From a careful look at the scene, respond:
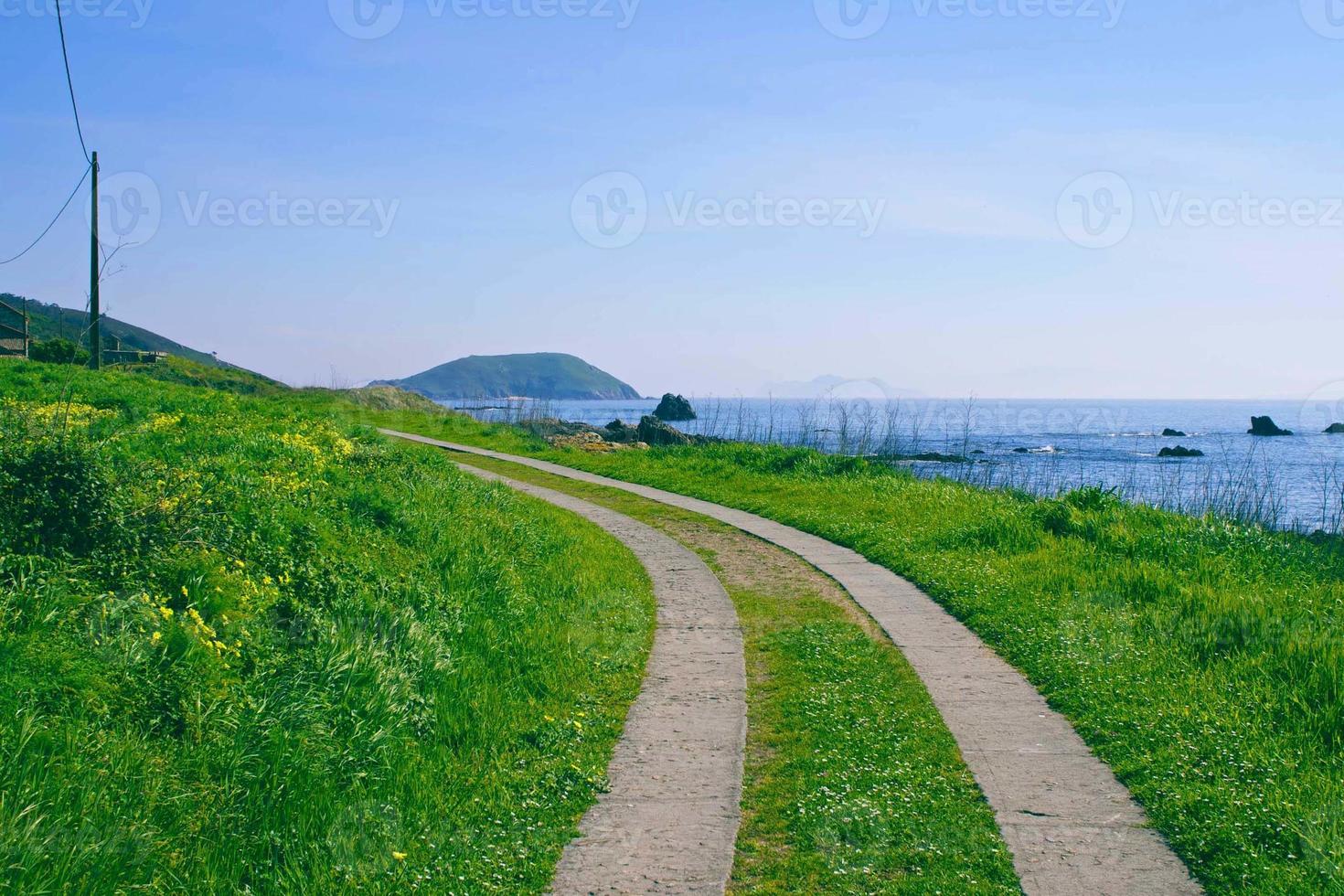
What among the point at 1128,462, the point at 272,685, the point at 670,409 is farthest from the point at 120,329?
the point at 272,685

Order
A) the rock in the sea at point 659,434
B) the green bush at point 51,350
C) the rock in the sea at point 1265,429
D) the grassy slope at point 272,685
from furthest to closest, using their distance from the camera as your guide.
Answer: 1. the rock in the sea at point 1265,429
2. the rock in the sea at point 659,434
3. the green bush at point 51,350
4. the grassy slope at point 272,685

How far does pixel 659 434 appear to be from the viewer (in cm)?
3266

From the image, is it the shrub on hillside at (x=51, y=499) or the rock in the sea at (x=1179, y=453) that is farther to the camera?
the rock in the sea at (x=1179, y=453)

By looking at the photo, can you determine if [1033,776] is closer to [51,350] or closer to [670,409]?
[51,350]

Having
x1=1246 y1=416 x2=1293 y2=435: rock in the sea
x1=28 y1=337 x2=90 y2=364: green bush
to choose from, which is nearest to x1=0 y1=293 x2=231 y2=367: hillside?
x1=28 y1=337 x2=90 y2=364: green bush

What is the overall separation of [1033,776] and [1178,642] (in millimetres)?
2822

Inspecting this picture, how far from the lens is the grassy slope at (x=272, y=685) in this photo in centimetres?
371

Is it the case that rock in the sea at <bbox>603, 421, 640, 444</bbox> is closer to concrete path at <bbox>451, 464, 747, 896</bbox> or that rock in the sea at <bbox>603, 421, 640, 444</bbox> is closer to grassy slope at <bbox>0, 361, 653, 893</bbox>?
grassy slope at <bbox>0, 361, 653, 893</bbox>

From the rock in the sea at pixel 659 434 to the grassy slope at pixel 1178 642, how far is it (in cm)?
1735

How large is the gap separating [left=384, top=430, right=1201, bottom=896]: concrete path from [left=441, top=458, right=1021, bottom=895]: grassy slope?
138 mm

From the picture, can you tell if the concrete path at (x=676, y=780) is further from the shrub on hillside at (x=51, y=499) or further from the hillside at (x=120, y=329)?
the hillside at (x=120, y=329)

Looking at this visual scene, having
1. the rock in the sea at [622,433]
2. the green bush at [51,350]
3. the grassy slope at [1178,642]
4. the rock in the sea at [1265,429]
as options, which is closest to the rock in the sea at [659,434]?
the rock in the sea at [622,433]

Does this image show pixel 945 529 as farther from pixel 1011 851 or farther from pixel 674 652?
pixel 1011 851

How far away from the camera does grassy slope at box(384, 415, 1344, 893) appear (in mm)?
4230
